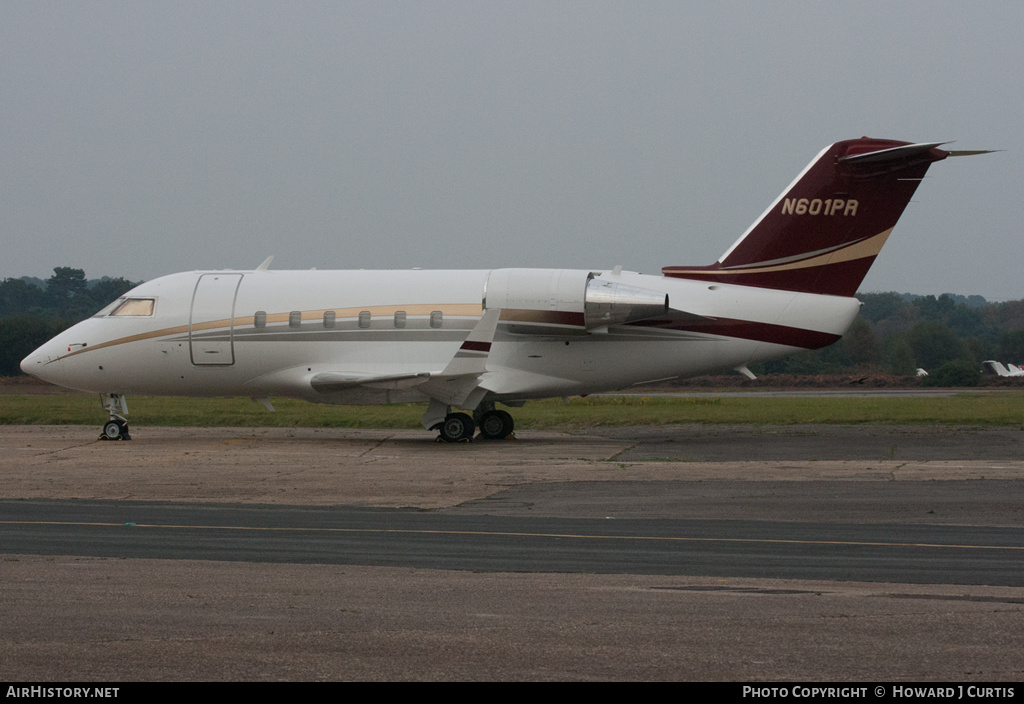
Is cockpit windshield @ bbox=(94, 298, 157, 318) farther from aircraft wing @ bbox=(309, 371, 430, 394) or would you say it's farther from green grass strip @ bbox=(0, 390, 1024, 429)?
green grass strip @ bbox=(0, 390, 1024, 429)

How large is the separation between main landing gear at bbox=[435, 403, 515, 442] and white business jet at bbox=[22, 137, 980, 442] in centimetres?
4

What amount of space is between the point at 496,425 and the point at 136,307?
907 cm

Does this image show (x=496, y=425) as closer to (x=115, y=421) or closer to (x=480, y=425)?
(x=480, y=425)

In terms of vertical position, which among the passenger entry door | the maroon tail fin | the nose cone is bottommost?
the nose cone

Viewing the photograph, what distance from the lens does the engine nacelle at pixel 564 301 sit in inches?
907

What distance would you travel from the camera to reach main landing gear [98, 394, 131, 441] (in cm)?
2539

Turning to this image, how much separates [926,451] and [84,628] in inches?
704

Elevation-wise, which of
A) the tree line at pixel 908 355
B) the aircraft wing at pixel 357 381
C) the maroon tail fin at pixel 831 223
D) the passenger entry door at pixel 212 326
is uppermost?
the maroon tail fin at pixel 831 223

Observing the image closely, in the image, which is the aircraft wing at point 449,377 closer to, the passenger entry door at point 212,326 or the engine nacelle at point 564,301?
the engine nacelle at point 564,301

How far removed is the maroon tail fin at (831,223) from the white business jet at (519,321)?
3 cm

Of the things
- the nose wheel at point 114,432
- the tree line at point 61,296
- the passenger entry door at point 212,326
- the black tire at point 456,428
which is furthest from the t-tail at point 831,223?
the tree line at point 61,296

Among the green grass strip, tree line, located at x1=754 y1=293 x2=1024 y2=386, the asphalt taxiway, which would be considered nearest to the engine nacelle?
the asphalt taxiway

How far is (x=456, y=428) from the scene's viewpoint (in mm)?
24125
